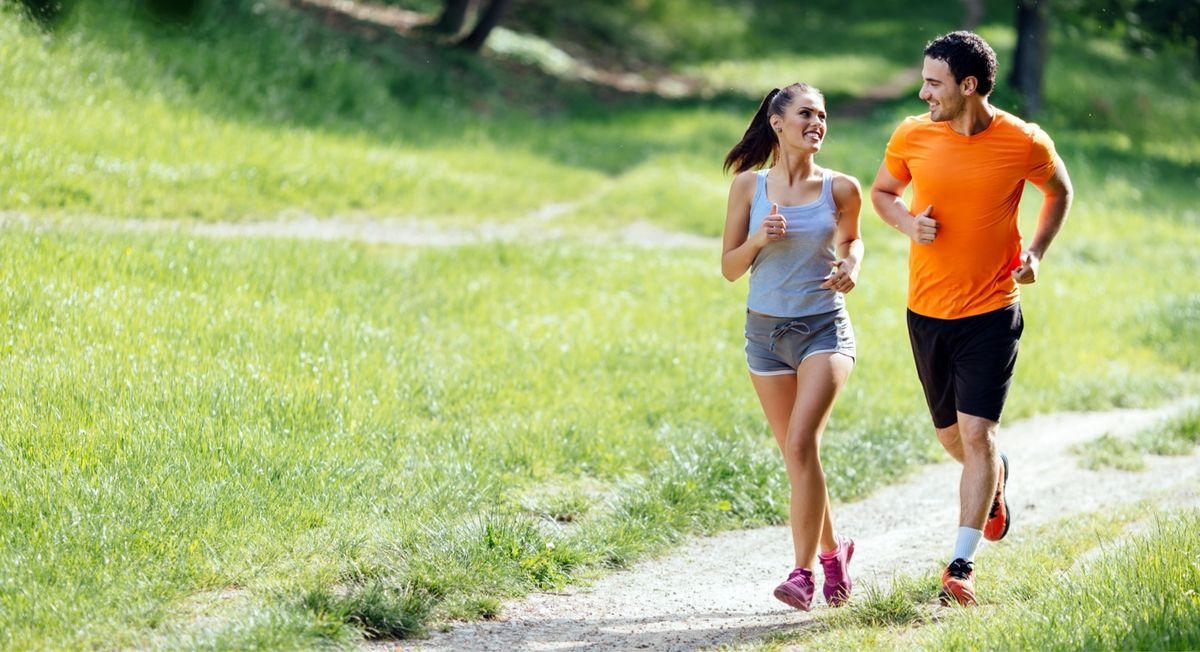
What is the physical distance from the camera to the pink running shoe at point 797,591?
206 inches

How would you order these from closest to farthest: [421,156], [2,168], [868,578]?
[868,578] < [2,168] < [421,156]

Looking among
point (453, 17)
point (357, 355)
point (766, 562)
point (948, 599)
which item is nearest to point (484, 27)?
point (453, 17)

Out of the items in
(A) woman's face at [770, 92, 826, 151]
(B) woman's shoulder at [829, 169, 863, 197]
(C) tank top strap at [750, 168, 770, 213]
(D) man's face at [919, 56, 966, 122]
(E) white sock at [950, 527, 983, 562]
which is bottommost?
(E) white sock at [950, 527, 983, 562]

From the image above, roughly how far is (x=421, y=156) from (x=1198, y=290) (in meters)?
9.73

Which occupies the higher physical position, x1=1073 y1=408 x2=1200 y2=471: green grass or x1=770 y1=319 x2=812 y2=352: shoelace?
x1=770 y1=319 x2=812 y2=352: shoelace

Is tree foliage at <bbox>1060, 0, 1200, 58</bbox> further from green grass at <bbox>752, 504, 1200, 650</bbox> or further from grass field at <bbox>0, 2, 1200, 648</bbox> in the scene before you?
green grass at <bbox>752, 504, 1200, 650</bbox>

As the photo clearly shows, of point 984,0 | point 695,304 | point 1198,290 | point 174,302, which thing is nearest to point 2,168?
point 174,302

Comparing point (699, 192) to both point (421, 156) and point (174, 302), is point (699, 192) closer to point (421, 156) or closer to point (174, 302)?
point (421, 156)

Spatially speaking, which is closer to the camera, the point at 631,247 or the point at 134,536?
the point at 134,536

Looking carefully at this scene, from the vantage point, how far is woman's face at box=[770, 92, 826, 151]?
17.4 feet

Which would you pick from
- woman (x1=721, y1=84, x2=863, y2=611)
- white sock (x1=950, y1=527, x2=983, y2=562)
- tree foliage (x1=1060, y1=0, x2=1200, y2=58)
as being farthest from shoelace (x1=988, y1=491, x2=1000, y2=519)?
tree foliage (x1=1060, y1=0, x2=1200, y2=58)

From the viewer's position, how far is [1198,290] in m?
14.3

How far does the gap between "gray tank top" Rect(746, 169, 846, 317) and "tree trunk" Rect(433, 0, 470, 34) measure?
20.3 metres

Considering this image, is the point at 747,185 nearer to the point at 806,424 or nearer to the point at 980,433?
the point at 806,424
